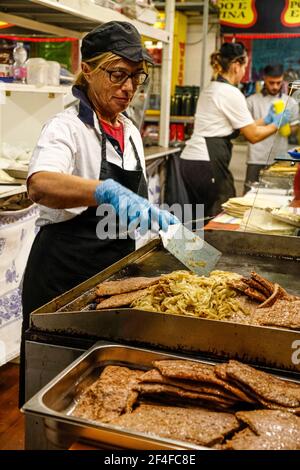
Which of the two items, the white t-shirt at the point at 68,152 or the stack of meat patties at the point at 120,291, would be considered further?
the white t-shirt at the point at 68,152

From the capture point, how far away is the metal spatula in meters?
1.98

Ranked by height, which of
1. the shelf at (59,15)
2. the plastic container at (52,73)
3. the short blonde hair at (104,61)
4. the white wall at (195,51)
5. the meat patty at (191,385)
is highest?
the white wall at (195,51)

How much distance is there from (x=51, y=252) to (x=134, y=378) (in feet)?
3.40

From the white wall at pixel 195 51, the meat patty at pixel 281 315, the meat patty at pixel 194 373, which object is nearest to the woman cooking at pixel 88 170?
the meat patty at pixel 281 315

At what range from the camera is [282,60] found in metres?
7.72

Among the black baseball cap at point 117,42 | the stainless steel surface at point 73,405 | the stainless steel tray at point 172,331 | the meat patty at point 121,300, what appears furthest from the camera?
the black baseball cap at point 117,42

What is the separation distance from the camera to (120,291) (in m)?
1.83

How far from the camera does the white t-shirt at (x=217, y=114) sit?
481 centimetres

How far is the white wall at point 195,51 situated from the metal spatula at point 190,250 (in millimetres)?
6821

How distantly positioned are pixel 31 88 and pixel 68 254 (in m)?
1.70

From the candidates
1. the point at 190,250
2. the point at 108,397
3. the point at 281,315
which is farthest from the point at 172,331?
the point at 190,250

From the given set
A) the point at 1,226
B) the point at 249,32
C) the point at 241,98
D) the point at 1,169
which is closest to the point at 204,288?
the point at 1,226

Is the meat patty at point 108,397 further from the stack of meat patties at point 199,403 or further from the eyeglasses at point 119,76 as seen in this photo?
the eyeglasses at point 119,76

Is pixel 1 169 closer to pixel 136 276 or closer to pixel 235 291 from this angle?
pixel 136 276
